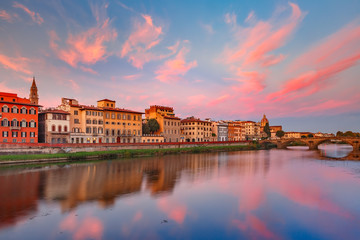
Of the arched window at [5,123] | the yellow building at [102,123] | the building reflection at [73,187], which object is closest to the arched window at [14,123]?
the arched window at [5,123]

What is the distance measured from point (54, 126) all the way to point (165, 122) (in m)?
35.6

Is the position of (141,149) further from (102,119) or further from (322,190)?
(322,190)

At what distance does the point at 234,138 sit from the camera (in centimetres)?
11700

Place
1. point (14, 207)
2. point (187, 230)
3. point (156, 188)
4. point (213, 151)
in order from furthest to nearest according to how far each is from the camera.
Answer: point (213, 151)
point (156, 188)
point (14, 207)
point (187, 230)

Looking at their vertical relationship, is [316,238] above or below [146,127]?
below

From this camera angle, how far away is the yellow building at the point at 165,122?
78250 millimetres

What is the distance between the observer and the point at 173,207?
57.9 feet

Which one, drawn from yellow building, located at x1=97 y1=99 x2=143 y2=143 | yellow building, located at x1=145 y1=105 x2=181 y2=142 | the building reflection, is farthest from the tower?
the building reflection

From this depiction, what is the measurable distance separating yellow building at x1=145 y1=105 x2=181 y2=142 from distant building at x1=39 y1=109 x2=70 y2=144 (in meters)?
31.3

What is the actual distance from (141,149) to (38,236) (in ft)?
143

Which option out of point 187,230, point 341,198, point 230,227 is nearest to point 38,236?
point 187,230

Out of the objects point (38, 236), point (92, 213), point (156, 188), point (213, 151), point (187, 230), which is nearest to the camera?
point (38, 236)

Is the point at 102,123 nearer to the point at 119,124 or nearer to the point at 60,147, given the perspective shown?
the point at 119,124

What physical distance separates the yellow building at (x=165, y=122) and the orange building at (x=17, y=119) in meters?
38.4
